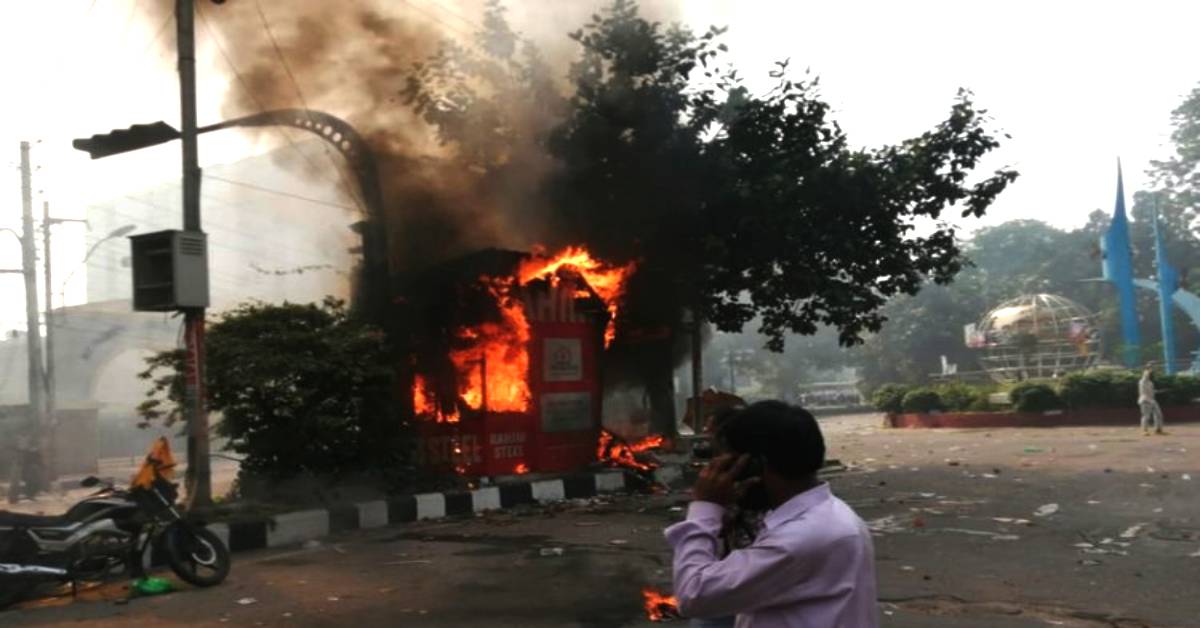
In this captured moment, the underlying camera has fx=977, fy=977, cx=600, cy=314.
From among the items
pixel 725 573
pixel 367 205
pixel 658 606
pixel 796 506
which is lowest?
pixel 658 606

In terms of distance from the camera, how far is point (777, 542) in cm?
170

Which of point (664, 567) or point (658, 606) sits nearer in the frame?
point (658, 606)

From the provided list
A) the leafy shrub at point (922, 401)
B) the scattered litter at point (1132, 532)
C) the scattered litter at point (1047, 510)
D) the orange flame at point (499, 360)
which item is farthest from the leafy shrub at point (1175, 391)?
the orange flame at point (499, 360)

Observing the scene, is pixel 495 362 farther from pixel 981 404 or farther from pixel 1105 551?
pixel 981 404

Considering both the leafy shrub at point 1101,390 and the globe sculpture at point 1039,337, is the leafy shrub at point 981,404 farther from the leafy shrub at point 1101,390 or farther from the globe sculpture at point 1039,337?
the globe sculpture at point 1039,337

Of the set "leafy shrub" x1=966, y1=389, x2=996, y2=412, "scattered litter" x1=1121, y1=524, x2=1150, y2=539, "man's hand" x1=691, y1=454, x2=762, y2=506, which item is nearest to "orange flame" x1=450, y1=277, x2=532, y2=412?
"scattered litter" x1=1121, y1=524, x2=1150, y2=539

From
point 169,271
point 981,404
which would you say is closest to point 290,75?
point 169,271

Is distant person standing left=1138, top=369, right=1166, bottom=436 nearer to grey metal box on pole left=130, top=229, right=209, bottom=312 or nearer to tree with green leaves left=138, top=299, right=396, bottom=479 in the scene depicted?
tree with green leaves left=138, top=299, right=396, bottom=479

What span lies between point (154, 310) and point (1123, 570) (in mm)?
8419

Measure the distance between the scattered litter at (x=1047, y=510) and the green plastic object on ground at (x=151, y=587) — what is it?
7158 mm

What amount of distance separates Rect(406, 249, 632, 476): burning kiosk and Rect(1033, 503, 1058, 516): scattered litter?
5.82 metres

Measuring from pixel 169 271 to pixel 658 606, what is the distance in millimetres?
6134

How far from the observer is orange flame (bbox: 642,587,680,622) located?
5289 mm

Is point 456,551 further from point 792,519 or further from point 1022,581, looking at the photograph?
point 792,519
